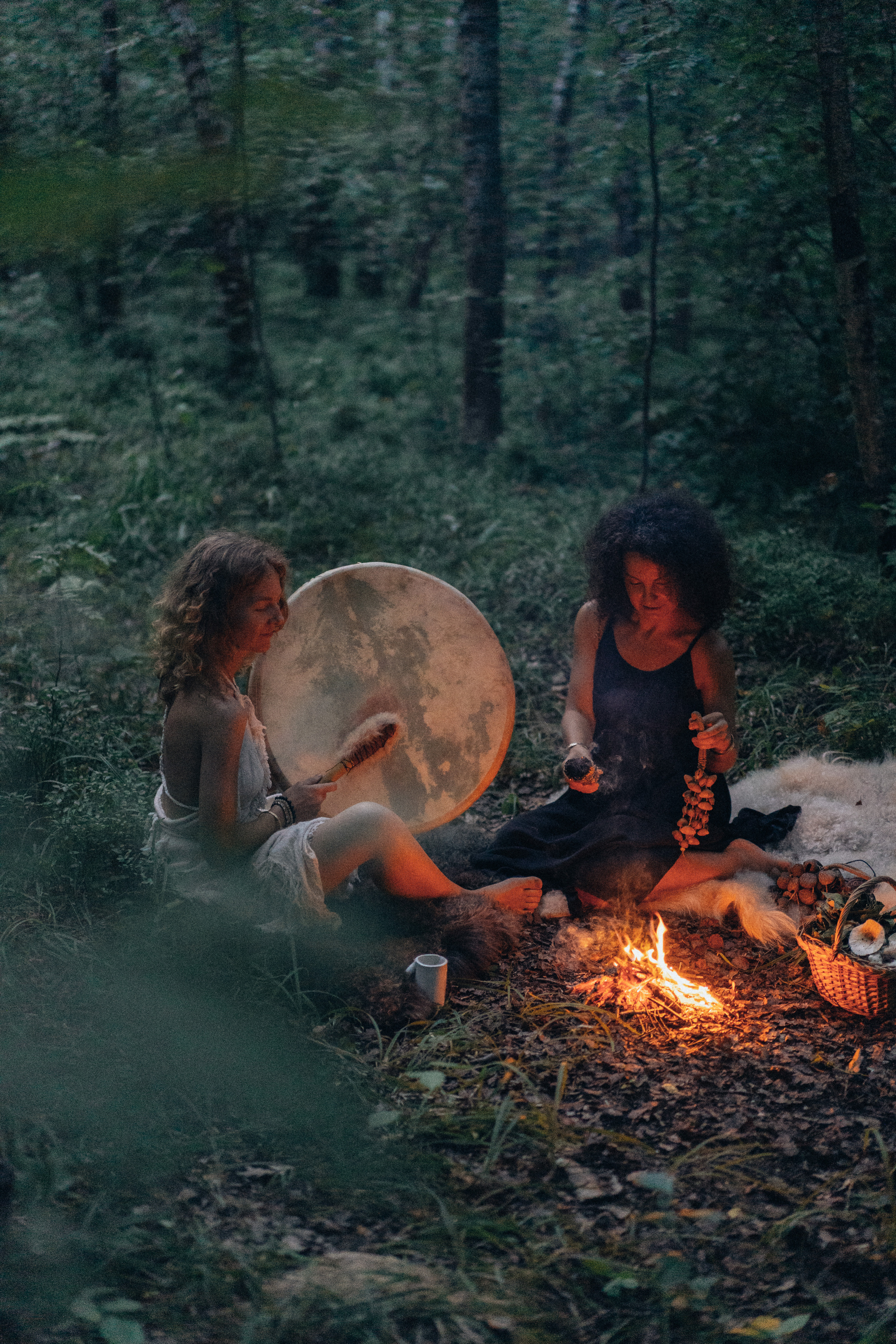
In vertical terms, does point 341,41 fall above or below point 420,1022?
above

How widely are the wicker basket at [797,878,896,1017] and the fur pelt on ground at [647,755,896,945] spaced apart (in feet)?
0.90

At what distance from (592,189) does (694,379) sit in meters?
3.29

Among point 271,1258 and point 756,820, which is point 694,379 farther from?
point 271,1258

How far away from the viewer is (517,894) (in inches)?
129

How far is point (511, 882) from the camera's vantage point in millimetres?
3312

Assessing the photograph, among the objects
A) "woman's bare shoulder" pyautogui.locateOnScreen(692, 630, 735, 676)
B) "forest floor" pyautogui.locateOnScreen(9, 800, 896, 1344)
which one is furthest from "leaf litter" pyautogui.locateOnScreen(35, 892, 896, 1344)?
"woman's bare shoulder" pyautogui.locateOnScreen(692, 630, 735, 676)

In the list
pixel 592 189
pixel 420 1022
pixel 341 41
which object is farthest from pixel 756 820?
pixel 592 189

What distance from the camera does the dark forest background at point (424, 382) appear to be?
2.93 m

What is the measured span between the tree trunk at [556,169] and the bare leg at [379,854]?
6225 millimetres

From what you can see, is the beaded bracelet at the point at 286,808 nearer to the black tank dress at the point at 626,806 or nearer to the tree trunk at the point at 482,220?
the black tank dress at the point at 626,806

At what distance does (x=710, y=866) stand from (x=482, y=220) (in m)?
5.27

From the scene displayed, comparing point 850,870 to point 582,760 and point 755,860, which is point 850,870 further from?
point 582,760

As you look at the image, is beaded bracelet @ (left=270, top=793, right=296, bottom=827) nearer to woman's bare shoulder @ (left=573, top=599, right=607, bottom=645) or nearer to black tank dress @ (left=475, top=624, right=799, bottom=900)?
black tank dress @ (left=475, top=624, right=799, bottom=900)

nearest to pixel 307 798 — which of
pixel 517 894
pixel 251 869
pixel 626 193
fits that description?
pixel 251 869
